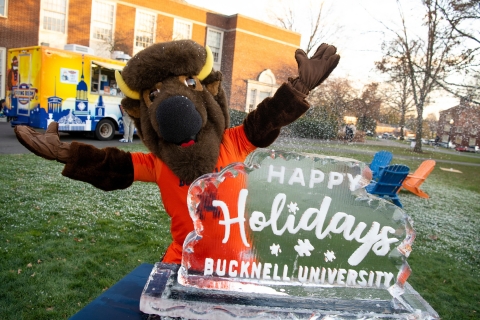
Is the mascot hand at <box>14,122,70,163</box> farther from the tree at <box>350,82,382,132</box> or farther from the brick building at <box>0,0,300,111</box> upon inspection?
the tree at <box>350,82,382,132</box>

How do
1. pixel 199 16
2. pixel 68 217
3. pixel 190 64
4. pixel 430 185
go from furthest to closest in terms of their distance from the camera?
pixel 199 16
pixel 430 185
pixel 68 217
pixel 190 64

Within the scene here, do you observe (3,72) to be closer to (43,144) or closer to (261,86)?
(261,86)

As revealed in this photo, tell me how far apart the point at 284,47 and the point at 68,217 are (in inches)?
924

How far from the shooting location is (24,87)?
10.8m

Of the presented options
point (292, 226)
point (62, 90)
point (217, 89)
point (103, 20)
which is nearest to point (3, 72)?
point (103, 20)

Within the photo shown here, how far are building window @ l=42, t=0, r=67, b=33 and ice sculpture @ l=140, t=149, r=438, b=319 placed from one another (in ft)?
64.6

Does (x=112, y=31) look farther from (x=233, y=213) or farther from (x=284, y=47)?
(x=233, y=213)

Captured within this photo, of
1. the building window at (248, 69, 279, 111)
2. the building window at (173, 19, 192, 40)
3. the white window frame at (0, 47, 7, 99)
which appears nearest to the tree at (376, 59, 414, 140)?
the building window at (248, 69, 279, 111)

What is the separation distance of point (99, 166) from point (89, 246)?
7.90ft

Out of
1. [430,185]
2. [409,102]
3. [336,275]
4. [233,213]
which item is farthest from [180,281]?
[409,102]

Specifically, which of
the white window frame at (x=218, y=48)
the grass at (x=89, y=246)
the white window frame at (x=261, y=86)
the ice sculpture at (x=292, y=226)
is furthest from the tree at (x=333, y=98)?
the ice sculpture at (x=292, y=226)

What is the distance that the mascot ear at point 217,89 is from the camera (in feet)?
6.06

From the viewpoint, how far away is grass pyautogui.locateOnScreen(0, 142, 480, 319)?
295cm

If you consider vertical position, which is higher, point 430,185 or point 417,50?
point 417,50
